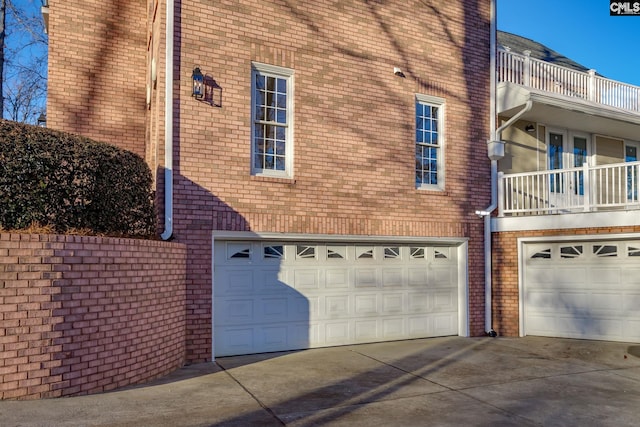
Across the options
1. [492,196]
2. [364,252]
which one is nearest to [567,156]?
[492,196]

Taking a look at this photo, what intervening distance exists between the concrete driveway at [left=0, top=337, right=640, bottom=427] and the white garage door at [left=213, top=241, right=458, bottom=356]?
0.41 meters

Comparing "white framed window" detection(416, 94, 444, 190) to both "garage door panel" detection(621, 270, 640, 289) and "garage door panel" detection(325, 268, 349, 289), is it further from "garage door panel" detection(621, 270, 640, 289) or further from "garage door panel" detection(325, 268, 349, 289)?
"garage door panel" detection(621, 270, 640, 289)

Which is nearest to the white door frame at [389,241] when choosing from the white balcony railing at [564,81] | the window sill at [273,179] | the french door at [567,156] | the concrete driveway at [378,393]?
the window sill at [273,179]

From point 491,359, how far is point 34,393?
6.52 m

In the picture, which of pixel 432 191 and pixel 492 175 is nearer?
pixel 432 191

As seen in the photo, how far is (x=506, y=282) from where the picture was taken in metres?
10.6

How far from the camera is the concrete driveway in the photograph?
198 inches

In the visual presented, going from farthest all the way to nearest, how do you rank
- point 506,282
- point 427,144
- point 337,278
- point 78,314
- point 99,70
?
point 506,282 → point 427,144 → point 99,70 → point 337,278 → point 78,314

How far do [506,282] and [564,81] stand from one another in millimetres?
5660

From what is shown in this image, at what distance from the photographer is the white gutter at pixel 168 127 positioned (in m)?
7.57

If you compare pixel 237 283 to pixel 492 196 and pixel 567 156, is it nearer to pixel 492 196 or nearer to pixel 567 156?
pixel 492 196

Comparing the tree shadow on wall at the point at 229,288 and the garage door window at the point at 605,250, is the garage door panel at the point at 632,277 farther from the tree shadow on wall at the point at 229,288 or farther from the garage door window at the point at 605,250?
the tree shadow on wall at the point at 229,288

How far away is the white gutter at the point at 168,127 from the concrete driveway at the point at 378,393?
226 cm

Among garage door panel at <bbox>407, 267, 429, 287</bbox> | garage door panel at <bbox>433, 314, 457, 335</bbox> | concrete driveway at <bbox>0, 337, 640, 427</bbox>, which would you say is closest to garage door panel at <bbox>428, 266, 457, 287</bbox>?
garage door panel at <bbox>407, 267, 429, 287</bbox>
